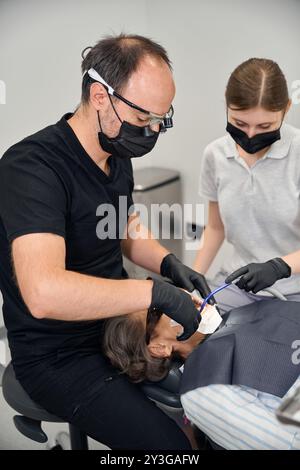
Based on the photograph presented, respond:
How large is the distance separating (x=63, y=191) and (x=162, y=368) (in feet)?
1.86

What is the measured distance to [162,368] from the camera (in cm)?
133

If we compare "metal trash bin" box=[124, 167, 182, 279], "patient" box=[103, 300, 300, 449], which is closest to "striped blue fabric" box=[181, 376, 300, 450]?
"patient" box=[103, 300, 300, 449]

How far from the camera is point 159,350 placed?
1359 millimetres

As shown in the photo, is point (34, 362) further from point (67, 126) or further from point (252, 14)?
point (252, 14)

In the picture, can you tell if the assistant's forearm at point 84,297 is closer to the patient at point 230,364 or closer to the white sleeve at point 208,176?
the patient at point 230,364

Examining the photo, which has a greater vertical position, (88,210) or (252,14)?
(252,14)

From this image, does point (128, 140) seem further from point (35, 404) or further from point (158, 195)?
point (158, 195)

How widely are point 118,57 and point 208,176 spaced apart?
73cm

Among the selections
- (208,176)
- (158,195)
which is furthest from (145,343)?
(158,195)

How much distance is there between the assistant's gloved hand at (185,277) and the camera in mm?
1449
